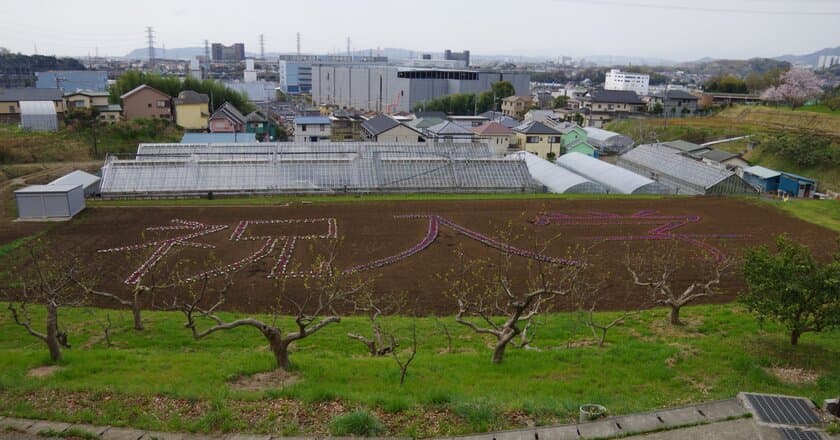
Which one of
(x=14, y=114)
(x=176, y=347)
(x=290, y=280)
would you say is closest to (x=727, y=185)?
(x=290, y=280)

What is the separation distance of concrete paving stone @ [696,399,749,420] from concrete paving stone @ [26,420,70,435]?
33.6ft

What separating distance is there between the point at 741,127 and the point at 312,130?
140 ft

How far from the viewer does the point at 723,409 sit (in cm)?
942

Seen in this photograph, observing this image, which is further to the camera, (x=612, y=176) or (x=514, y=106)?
(x=514, y=106)

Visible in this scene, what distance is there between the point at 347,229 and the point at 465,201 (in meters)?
8.83

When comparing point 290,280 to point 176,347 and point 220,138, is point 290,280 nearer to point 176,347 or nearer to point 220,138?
point 176,347

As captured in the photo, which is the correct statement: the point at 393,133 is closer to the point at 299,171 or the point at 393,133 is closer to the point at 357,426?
the point at 299,171

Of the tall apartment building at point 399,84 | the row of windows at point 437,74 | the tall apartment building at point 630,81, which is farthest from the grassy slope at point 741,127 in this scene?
the tall apartment building at point 630,81

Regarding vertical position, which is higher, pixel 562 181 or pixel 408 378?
pixel 408 378

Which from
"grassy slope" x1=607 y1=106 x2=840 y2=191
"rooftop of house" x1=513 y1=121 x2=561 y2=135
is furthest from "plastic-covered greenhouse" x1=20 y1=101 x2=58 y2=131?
"grassy slope" x1=607 y1=106 x2=840 y2=191

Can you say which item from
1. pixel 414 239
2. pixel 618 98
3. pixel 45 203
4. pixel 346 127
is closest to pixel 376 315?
pixel 414 239

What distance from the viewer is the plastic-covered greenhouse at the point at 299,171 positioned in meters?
33.2

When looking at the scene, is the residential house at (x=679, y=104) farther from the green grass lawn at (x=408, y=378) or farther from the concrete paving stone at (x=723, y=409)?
the concrete paving stone at (x=723, y=409)

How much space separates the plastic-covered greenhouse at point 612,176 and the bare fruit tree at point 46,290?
102ft
